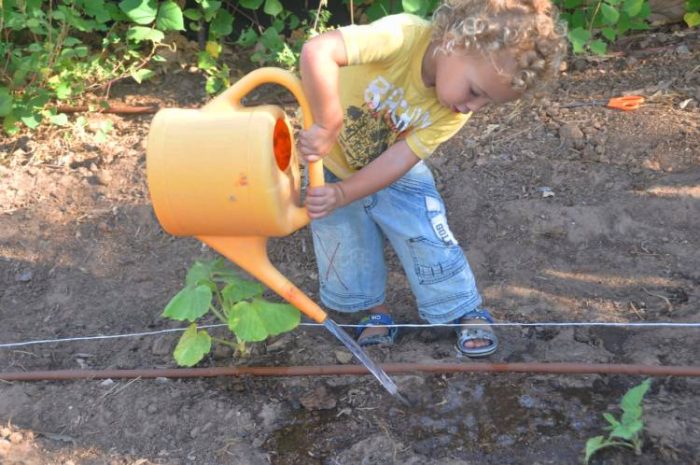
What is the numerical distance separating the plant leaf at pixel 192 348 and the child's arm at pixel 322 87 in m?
0.64

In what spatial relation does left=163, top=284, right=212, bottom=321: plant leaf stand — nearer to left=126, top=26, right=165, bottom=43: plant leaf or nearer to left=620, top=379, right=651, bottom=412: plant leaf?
left=620, top=379, right=651, bottom=412: plant leaf

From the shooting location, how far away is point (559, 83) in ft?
12.1

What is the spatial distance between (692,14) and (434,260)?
7.11 feet

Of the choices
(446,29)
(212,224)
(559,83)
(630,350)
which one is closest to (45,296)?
(212,224)

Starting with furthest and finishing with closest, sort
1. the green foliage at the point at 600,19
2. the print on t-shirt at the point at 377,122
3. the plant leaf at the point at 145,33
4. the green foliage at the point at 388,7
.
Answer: the plant leaf at the point at 145,33 < the green foliage at the point at 600,19 < the green foliage at the point at 388,7 < the print on t-shirt at the point at 377,122

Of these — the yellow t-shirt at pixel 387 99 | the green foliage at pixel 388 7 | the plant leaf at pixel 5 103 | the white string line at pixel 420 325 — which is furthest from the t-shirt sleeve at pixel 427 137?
the plant leaf at pixel 5 103

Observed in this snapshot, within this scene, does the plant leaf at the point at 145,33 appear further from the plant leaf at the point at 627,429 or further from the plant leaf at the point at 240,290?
the plant leaf at the point at 627,429

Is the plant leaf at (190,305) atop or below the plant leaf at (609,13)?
below

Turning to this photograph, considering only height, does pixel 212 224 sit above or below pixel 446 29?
below

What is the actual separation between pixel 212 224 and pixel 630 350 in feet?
4.35

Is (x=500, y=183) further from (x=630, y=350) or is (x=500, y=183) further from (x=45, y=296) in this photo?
(x=45, y=296)

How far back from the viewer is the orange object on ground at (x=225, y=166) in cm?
189

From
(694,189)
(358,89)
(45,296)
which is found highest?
(358,89)

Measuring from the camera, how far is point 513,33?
191cm
